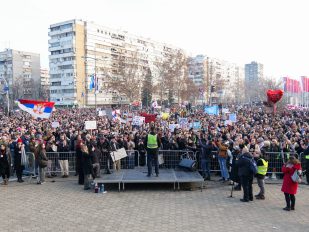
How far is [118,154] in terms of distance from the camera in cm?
1443

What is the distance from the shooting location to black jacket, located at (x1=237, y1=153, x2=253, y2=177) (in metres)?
10.9

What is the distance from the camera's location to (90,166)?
1255 centimetres

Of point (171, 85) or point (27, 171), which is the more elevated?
point (171, 85)

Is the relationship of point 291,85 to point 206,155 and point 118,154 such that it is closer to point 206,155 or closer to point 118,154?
point 206,155

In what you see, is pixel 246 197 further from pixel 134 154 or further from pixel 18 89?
pixel 18 89

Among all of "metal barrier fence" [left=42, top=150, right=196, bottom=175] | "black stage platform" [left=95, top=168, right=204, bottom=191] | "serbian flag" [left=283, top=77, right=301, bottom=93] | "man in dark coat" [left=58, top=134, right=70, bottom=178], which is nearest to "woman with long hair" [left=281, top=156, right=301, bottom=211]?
"black stage platform" [left=95, top=168, right=204, bottom=191]

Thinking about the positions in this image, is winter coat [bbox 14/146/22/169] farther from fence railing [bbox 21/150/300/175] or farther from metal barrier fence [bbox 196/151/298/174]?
metal barrier fence [bbox 196/151/298/174]

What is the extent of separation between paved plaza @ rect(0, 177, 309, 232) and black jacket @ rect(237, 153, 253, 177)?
2.97 ft

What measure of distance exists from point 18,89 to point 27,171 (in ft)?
301

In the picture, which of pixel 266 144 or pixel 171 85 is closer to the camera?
pixel 266 144

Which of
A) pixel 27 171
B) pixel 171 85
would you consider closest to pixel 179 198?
pixel 27 171

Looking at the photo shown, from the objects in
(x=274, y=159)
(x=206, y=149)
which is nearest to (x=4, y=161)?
(x=206, y=149)

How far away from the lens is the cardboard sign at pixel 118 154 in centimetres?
1430

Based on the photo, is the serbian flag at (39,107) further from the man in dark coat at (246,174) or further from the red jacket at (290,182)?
the red jacket at (290,182)
